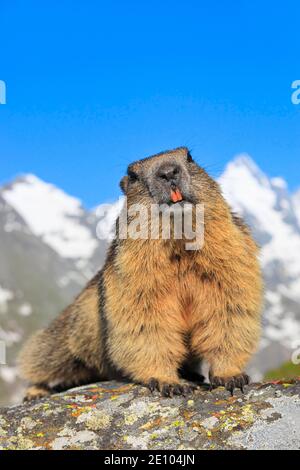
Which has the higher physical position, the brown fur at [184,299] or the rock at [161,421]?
the brown fur at [184,299]

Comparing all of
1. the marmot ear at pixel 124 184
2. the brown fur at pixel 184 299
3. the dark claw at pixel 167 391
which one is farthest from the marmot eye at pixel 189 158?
the dark claw at pixel 167 391

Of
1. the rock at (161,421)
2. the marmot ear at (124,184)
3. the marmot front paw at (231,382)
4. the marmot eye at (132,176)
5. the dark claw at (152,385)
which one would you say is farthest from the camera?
the marmot ear at (124,184)

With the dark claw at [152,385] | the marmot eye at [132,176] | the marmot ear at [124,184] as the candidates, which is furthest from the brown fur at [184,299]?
the marmot ear at [124,184]

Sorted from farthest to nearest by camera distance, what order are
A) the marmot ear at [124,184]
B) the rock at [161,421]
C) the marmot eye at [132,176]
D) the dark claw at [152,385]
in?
the marmot ear at [124,184] < the marmot eye at [132,176] < the dark claw at [152,385] < the rock at [161,421]

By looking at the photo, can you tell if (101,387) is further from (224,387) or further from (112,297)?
(224,387)

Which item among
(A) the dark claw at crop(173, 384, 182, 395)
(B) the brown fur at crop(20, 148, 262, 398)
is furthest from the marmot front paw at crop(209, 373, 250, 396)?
(A) the dark claw at crop(173, 384, 182, 395)

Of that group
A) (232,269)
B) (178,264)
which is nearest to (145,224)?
(178,264)

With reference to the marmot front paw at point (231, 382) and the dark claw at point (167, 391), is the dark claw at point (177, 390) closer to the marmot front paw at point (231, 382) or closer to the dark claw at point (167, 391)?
the dark claw at point (167, 391)

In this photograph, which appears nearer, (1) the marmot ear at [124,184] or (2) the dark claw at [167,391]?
(2) the dark claw at [167,391]

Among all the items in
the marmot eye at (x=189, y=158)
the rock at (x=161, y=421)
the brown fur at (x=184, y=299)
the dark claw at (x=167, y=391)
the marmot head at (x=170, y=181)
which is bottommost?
the rock at (x=161, y=421)
